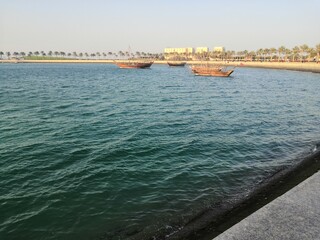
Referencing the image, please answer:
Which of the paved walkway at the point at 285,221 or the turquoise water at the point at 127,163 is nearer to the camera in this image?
the paved walkway at the point at 285,221

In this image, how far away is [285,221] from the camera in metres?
6.12

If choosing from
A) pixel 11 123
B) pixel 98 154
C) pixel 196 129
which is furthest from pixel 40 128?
pixel 196 129

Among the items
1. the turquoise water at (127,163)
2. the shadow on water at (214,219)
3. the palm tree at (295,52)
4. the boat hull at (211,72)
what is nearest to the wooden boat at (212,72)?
the boat hull at (211,72)

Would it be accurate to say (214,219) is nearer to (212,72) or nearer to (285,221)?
(285,221)

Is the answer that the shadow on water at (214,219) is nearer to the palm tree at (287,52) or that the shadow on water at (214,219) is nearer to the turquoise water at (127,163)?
the turquoise water at (127,163)

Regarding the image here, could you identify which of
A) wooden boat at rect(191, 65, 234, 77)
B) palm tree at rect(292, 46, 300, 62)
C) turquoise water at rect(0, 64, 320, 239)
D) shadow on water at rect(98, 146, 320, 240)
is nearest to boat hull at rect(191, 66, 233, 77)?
wooden boat at rect(191, 65, 234, 77)

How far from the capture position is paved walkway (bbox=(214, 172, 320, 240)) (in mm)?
5629

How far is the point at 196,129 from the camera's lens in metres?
19.0

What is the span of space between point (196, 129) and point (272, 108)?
12926 millimetres

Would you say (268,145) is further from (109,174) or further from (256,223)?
(256,223)

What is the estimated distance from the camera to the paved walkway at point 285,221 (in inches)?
222

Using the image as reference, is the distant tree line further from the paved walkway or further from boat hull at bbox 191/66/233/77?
the paved walkway

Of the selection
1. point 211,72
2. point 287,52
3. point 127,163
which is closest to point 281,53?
point 287,52

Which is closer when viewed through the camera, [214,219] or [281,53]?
[214,219]
